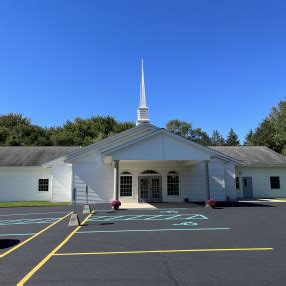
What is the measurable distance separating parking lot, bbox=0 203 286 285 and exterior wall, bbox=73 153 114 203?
11476mm

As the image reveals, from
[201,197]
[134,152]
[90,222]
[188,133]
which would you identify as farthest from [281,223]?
[188,133]

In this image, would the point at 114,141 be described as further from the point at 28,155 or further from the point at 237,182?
the point at 237,182

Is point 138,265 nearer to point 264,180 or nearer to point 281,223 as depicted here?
point 281,223

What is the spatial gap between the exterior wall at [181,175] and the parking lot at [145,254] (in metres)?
12.5

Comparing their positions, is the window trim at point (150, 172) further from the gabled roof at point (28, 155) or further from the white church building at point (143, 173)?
the gabled roof at point (28, 155)

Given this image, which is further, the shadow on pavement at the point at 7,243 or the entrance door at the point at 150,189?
the entrance door at the point at 150,189

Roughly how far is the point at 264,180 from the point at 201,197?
801 centimetres

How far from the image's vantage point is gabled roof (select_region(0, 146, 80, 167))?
1129 inches

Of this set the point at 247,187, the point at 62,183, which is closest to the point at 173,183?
the point at 247,187

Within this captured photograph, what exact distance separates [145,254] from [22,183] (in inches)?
902

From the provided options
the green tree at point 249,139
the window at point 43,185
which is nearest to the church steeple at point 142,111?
the window at point 43,185

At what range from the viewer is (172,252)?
26.5 ft

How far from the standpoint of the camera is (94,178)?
2495 cm

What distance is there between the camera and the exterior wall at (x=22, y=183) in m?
27.9
